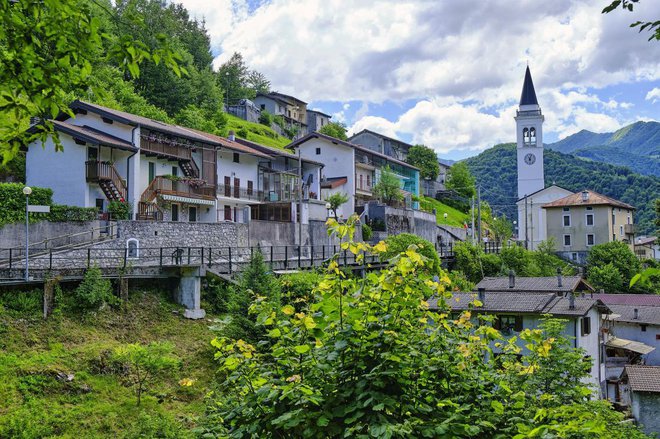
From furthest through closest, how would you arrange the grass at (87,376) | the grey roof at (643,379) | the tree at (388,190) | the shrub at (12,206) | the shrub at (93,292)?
the tree at (388,190), the grey roof at (643,379), the shrub at (12,206), the shrub at (93,292), the grass at (87,376)

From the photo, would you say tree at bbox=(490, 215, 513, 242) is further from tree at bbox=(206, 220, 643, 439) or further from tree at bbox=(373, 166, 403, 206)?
tree at bbox=(206, 220, 643, 439)

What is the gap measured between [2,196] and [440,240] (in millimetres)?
46610

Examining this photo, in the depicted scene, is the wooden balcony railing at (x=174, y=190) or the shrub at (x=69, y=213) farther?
the wooden balcony railing at (x=174, y=190)

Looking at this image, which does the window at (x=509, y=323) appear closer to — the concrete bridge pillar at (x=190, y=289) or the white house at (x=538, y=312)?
the white house at (x=538, y=312)

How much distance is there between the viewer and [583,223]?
6384 centimetres

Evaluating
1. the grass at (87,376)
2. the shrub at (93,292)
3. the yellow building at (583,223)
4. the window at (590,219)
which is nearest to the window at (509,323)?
the grass at (87,376)

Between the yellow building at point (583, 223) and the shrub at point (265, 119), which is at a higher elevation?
the shrub at point (265, 119)

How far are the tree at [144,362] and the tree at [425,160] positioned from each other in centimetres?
7231

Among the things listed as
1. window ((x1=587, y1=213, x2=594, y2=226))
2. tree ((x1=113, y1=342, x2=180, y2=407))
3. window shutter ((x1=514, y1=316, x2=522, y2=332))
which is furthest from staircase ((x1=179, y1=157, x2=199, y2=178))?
window ((x1=587, y1=213, x2=594, y2=226))

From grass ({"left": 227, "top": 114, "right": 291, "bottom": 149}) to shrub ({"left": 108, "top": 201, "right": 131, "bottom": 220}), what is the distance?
43532 mm

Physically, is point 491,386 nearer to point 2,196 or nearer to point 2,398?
point 2,398

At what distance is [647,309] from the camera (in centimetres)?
4019

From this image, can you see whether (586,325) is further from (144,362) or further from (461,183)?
(461,183)

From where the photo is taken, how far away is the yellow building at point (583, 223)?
62.7 metres
